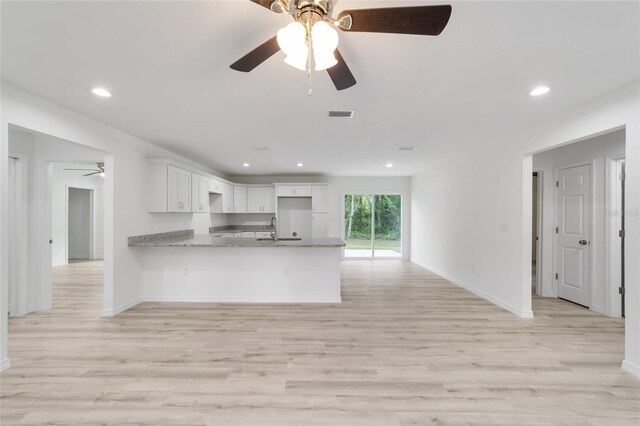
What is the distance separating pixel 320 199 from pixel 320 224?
68 cm

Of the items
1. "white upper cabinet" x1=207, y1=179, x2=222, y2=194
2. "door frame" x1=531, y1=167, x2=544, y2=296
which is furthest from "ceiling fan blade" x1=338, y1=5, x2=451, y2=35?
"white upper cabinet" x1=207, y1=179, x2=222, y2=194

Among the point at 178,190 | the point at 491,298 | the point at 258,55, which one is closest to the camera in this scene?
the point at 258,55

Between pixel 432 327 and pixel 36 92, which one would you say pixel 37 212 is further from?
pixel 432 327

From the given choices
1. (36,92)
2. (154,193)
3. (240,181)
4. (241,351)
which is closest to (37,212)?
(154,193)

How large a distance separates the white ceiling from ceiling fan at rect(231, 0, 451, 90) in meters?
0.29

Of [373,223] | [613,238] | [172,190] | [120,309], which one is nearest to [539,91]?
[613,238]

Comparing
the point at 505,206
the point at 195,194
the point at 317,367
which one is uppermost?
the point at 195,194

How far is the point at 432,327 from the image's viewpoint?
323cm

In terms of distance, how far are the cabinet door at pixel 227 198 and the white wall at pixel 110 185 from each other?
1873mm

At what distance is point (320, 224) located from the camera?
7.24 m

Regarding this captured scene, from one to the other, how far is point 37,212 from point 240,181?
4.50 m

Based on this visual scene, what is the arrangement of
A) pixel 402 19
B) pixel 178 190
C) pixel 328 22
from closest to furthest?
pixel 402 19, pixel 328 22, pixel 178 190

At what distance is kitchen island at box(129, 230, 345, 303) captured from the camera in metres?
4.16

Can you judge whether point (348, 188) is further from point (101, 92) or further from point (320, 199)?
point (101, 92)
